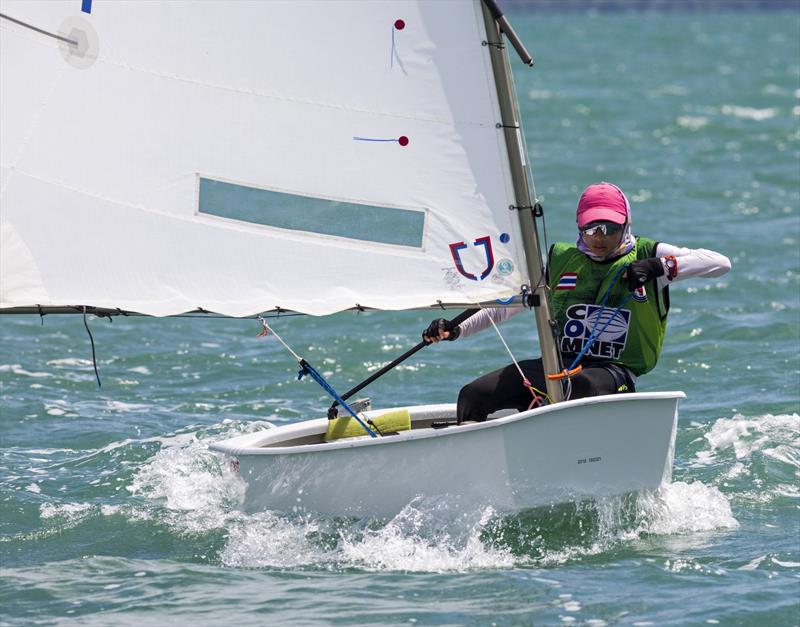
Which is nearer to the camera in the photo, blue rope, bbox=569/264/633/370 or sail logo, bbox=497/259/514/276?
sail logo, bbox=497/259/514/276

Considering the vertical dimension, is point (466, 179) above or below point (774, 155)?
below

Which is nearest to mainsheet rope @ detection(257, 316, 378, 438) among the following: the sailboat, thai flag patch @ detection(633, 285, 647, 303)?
the sailboat

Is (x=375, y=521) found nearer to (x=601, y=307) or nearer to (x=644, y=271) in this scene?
(x=601, y=307)

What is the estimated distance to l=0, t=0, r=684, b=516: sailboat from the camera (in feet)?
17.8

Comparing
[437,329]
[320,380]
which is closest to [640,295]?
[437,329]

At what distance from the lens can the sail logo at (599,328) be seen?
5754 mm

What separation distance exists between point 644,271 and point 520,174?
63 centimetres

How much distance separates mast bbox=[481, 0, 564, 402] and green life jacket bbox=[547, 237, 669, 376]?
0.66 feet

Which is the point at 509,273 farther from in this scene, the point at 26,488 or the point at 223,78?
the point at 26,488

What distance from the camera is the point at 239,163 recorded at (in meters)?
5.60

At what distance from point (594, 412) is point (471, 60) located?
141 centimetres

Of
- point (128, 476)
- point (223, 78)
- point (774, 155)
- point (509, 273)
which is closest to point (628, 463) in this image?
point (509, 273)

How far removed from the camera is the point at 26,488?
259 inches

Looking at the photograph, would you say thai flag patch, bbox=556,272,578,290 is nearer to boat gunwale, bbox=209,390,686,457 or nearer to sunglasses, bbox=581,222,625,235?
sunglasses, bbox=581,222,625,235
